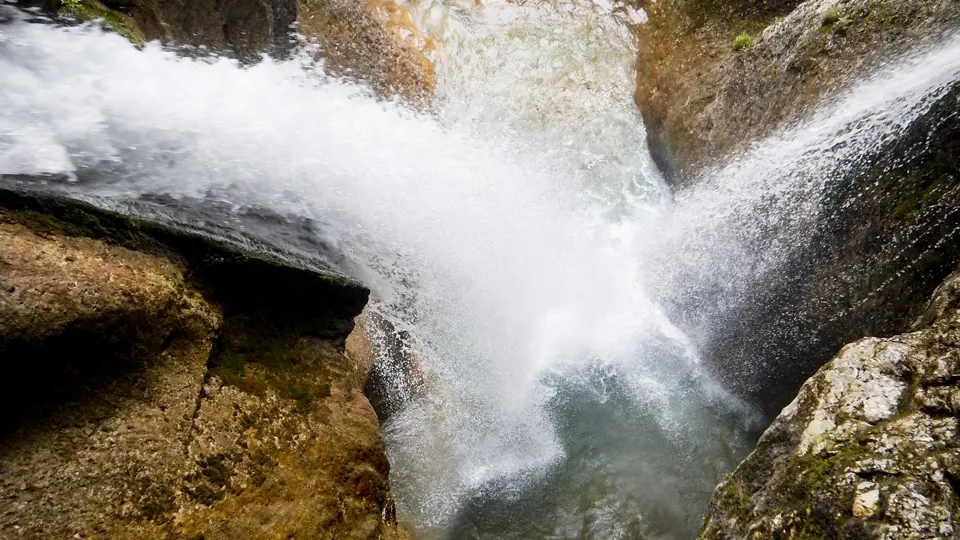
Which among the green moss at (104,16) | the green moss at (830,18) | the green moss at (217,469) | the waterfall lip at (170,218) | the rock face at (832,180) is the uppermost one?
the green moss at (830,18)

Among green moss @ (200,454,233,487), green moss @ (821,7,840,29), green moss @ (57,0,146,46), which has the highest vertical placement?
green moss @ (821,7,840,29)

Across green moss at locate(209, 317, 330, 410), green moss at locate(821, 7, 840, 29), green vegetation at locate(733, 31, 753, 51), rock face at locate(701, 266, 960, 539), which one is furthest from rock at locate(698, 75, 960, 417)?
green moss at locate(209, 317, 330, 410)

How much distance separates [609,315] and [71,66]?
628 cm

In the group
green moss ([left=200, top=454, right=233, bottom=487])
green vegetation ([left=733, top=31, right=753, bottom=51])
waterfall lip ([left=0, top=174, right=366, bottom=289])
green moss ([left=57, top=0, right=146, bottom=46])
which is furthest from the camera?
green vegetation ([left=733, top=31, right=753, bottom=51])

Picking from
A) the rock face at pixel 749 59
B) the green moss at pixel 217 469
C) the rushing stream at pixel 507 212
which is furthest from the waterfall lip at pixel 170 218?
the rock face at pixel 749 59

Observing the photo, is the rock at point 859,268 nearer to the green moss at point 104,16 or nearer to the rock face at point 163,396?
the rock face at point 163,396

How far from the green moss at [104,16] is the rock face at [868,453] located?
6534 millimetres

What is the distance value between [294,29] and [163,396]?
17.5 ft

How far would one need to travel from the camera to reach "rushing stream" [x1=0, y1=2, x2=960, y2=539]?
185 inches

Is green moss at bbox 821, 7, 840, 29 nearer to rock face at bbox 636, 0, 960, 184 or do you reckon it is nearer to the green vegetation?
rock face at bbox 636, 0, 960, 184

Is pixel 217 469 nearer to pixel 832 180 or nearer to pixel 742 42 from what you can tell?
pixel 832 180

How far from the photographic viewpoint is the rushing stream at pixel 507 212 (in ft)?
15.4

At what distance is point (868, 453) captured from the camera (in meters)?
2.98

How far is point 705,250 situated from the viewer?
265 inches
